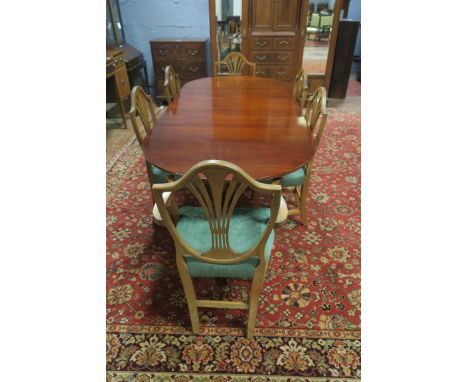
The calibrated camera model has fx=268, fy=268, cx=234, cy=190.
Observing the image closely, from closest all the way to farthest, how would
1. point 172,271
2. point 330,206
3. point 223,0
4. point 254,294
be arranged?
point 254,294, point 172,271, point 330,206, point 223,0

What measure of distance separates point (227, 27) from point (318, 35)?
1.20 meters

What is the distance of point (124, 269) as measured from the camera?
64.9 inches

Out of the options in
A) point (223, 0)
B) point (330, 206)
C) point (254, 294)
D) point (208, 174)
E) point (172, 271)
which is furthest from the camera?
point (223, 0)

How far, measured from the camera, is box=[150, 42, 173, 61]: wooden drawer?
11.8 ft

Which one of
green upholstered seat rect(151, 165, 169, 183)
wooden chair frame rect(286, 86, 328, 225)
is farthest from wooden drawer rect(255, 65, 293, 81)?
green upholstered seat rect(151, 165, 169, 183)

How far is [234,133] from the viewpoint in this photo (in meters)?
1.48

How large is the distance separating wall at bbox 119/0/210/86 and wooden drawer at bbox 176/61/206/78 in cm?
51

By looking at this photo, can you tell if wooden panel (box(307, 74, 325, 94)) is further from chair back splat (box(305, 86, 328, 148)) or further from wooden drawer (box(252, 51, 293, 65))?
chair back splat (box(305, 86, 328, 148))

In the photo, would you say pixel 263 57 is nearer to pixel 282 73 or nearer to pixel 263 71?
pixel 263 71

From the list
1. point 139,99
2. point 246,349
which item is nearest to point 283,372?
point 246,349

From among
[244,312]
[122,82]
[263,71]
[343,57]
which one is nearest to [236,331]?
[244,312]

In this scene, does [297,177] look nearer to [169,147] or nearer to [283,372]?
[169,147]

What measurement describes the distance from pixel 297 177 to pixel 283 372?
1012mm

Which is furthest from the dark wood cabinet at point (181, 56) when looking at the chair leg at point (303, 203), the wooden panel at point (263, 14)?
the chair leg at point (303, 203)
